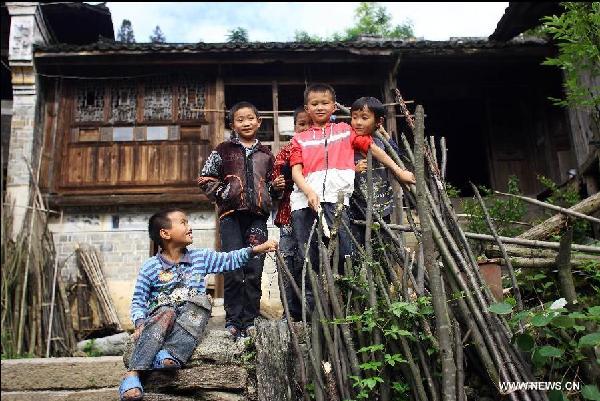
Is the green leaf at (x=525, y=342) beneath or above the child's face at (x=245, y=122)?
beneath

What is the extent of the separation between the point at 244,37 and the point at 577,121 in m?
14.1

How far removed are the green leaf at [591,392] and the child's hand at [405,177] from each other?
4.27 feet

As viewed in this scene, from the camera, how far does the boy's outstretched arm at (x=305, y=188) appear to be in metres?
3.06

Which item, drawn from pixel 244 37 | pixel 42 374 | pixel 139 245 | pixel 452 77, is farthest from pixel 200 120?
pixel 244 37

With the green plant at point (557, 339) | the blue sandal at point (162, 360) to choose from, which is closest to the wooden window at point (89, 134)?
the blue sandal at point (162, 360)

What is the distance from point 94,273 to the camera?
8258mm

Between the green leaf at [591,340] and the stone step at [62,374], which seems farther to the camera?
the stone step at [62,374]

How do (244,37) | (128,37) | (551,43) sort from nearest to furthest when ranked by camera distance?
(551,43), (244,37), (128,37)

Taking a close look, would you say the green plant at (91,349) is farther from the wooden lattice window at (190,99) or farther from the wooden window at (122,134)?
the wooden lattice window at (190,99)

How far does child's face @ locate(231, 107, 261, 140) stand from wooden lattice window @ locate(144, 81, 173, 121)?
18.9 ft

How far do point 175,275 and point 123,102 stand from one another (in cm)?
703

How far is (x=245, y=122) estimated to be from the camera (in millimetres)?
3662

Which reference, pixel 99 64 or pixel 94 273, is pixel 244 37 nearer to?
pixel 99 64

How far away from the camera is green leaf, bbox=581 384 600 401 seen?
2300mm
